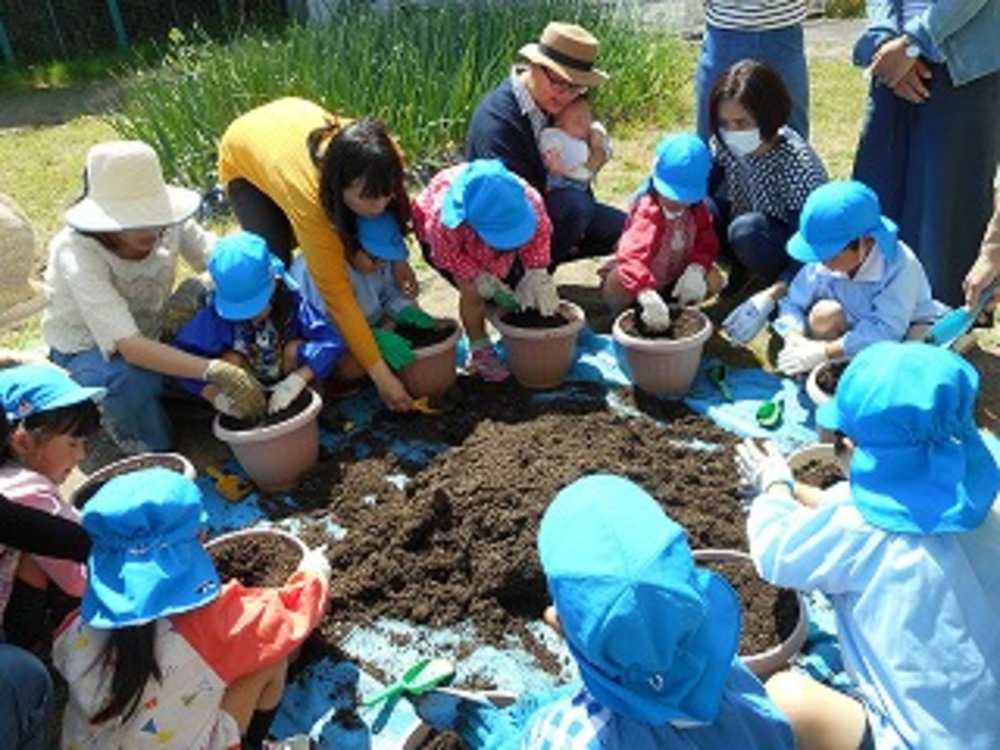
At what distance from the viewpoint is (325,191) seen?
311 cm

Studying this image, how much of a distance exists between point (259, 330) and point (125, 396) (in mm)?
449

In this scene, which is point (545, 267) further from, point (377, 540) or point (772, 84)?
point (377, 540)

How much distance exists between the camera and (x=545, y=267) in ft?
11.3

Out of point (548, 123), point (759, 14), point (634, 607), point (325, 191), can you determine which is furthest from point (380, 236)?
point (634, 607)

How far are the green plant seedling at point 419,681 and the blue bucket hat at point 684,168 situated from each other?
1.83 m

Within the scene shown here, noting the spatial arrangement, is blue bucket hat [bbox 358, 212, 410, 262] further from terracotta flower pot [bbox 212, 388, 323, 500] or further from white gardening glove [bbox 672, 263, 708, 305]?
white gardening glove [bbox 672, 263, 708, 305]

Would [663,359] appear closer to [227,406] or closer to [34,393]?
[227,406]

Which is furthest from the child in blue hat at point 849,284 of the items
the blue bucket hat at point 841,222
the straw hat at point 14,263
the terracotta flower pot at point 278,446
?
the straw hat at point 14,263

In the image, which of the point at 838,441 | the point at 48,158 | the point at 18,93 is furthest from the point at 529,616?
the point at 18,93

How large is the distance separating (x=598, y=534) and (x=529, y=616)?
1131 mm

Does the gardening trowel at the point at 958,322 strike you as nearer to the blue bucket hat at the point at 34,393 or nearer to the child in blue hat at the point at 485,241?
the child in blue hat at the point at 485,241

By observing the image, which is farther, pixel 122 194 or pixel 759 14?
pixel 759 14

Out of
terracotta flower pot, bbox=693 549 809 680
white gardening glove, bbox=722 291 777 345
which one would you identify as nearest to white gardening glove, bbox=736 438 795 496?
terracotta flower pot, bbox=693 549 809 680

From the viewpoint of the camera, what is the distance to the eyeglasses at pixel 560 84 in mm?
3570
